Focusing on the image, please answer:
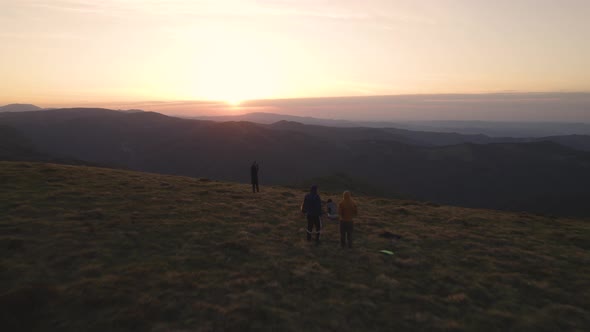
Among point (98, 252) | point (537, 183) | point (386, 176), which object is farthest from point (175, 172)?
point (537, 183)

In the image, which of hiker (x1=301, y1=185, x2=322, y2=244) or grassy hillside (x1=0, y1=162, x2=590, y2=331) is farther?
hiker (x1=301, y1=185, x2=322, y2=244)

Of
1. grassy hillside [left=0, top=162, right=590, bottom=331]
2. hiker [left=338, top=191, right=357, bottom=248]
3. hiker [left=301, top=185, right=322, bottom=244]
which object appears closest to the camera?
grassy hillside [left=0, top=162, right=590, bottom=331]

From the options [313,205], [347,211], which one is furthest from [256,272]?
[347,211]

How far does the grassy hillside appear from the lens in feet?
28.8

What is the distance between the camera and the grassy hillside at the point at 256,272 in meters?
8.77

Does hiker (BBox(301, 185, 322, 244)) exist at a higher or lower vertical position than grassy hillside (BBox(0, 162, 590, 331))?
higher

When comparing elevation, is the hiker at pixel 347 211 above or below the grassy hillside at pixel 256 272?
above

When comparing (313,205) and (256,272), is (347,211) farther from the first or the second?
(256,272)

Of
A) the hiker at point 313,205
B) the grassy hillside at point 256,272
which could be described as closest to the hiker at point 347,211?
the hiker at point 313,205

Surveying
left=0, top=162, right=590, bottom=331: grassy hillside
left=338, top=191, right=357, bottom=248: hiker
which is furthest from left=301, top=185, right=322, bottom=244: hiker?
left=0, top=162, right=590, bottom=331: grassy hillside

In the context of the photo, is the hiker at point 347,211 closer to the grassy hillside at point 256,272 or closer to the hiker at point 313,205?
the hiker at point 313,205

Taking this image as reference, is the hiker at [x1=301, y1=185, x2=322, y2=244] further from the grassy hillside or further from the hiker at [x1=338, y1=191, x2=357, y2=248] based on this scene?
the grassy hillside

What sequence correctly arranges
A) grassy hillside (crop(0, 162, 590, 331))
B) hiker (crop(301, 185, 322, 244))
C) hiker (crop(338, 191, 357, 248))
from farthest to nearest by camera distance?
1. hiker (crop(301, 185, 322, 244))
2. hiker (crop(338, 191, 357, 248))
3. grassy hillside (crop(0, 162, 590, 331))

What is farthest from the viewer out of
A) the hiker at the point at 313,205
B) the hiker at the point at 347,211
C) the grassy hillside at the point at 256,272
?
the hiker at the point at 313,205
